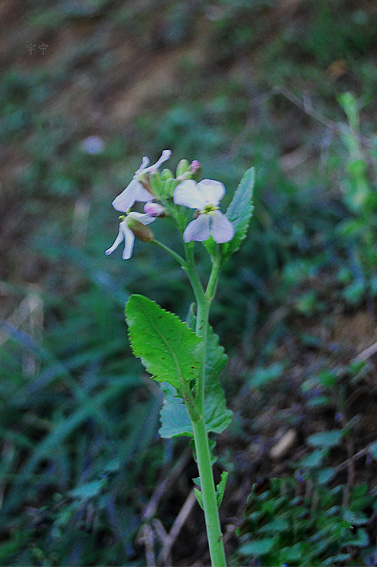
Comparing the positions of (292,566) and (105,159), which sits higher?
(292,566)

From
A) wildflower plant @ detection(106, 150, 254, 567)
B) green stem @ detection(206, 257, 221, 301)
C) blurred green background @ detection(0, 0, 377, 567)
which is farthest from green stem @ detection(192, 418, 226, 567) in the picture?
green stem @ detection(206, 257, 221, 301)

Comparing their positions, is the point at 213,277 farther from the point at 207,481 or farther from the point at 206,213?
the point at 207,481

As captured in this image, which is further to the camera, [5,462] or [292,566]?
[5,462]

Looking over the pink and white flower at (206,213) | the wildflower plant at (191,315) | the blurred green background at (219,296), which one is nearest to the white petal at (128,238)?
the wildflower plant at (191,315)

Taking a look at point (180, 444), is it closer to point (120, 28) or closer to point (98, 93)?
point (98, 93)

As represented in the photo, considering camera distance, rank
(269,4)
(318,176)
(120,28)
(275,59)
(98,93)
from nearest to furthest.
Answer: (318,176)
(275,59)
(269,4)
(98,93)
(120,28)

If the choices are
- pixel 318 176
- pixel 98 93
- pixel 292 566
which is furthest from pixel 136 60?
pixel 292 566

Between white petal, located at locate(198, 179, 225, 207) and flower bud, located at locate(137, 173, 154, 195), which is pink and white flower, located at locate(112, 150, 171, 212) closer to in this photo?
flower bud, located at locate(137, 173, 154, 195)
